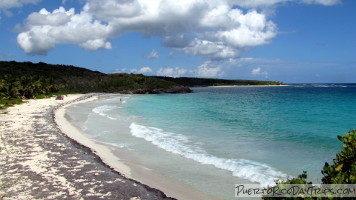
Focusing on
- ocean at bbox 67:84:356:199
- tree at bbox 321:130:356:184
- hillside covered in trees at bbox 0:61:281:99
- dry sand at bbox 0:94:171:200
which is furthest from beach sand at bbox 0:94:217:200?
hillside covered in trees at bbox 0:61:281:99

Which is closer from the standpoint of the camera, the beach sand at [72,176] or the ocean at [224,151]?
the beach sand at [72,176]

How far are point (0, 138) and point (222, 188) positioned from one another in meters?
14.7

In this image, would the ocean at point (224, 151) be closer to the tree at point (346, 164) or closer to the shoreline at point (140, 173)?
the shoreline at point (140, 173)

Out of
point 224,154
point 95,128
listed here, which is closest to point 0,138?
point 95,128

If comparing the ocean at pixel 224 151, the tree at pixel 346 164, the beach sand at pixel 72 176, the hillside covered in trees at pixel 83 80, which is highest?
the hillside covered in trees at pixel 83 80

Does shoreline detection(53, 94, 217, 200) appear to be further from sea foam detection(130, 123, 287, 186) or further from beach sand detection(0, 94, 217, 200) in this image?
sea foam detection(130, 123, 287, 186)

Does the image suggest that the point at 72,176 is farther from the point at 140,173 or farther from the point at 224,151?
the point at 224,151

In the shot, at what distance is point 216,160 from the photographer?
1437 cm

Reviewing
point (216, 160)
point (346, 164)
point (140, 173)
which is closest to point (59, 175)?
point (140, 173)

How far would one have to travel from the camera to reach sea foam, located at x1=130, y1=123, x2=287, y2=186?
1193cm

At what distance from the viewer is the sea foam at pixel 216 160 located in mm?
11930

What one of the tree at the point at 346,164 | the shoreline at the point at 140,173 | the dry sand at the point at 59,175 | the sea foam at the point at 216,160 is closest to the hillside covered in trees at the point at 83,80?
the sea foam at the point at 216,160

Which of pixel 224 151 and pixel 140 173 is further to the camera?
pixel 224 151

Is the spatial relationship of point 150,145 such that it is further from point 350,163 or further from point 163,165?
point 350,163
